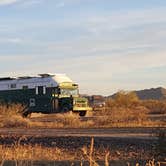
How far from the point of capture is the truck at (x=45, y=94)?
205ft

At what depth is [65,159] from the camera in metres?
21.5

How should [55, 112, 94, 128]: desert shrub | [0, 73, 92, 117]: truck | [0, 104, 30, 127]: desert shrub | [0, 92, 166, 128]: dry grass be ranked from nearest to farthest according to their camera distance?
[0, 92, 166, 128]: dry grass
[55, 112, 94, 128]: desert shrub
[0, 104, 30, 127]: desert shrub
[0, 73, 92, 117]: truck

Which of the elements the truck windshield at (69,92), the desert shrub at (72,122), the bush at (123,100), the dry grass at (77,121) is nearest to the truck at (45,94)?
the truck windshield at (69,92)

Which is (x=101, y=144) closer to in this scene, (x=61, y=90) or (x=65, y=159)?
(x=65, y=159)

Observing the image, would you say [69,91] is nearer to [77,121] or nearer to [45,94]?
[45,94]

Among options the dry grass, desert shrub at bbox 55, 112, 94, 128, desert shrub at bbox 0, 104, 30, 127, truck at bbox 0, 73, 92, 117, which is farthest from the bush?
desert shrub at bbox 55, 112, 94, 128

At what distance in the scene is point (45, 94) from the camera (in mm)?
62438

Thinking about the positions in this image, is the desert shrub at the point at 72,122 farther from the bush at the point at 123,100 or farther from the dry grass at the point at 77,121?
the bush at the point at 123,100

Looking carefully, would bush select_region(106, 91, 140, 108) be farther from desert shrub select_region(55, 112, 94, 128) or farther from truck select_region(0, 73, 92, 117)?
desert shrub select_region(55, 112, 94, 128)

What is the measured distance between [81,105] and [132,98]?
73.2ft

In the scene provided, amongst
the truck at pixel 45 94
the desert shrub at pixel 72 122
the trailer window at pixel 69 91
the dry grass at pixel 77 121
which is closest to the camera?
the dry grass at pixel 77 121

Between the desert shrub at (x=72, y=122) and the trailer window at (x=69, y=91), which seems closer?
the desert shrub at (x=72, y=122)

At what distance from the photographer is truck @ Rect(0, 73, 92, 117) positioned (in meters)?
62.4

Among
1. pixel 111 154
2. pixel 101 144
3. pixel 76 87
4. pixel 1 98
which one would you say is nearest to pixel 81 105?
pixel 76 87
